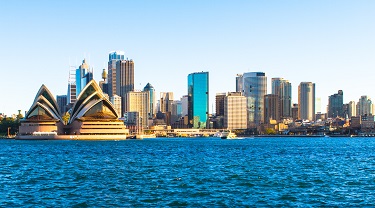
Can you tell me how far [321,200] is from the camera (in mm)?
31297

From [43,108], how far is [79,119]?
14675 mm

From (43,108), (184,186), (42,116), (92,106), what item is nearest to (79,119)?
(92,106)

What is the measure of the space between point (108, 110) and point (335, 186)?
135244 mm

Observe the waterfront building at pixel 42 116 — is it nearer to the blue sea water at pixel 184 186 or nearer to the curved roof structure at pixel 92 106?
the curved roof structure at pixel 92 106

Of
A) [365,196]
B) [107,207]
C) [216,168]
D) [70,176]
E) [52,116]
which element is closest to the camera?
[107,207]

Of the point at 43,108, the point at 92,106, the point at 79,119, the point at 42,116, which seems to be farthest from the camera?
the point at 42,116

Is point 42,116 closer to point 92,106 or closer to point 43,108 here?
point 43,108

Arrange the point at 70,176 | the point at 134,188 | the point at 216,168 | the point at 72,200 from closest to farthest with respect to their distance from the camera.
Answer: the point at 72,200
the point at 134,188
the point at 70,176
the point at 216,168

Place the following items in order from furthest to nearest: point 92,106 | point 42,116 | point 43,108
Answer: point 42,116 → point 43,108 → point 92,106

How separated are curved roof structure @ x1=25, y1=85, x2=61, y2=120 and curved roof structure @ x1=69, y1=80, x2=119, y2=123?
6909mm

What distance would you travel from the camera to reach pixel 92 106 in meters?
164

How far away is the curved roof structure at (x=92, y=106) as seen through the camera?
6458 inches

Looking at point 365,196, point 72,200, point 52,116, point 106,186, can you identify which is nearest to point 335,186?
point 365,196

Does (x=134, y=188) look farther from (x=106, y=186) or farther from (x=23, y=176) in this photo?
(x=23, y=176)
